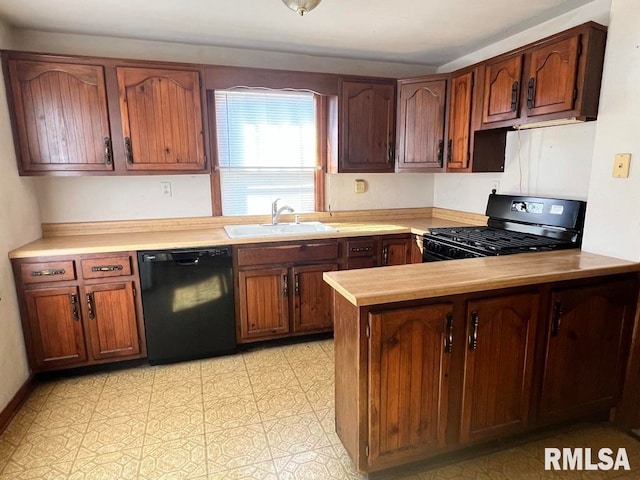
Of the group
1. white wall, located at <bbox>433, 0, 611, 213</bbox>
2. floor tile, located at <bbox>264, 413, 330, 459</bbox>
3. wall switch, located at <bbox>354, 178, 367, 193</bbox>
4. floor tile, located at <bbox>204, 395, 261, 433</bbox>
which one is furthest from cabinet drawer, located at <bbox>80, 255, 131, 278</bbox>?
A: white wall, located at <bbox>433, 0, 611, 213</bbox>

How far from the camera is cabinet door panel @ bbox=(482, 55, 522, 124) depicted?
94.5 inches

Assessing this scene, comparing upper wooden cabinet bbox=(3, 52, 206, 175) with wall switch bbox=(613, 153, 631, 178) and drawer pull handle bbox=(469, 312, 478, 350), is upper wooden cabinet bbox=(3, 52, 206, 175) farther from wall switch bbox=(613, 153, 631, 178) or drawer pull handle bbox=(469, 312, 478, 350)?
wall switch bbox=(613, 153, 631, 178)

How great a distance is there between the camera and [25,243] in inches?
100

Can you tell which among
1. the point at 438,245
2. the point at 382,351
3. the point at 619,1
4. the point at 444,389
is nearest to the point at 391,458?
the point at 444,389

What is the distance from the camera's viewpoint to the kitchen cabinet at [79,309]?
241 centimetres

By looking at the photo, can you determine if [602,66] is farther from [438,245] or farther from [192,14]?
[192,14]

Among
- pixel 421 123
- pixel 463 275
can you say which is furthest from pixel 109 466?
pixel 421 123

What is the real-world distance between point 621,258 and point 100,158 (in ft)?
10.5

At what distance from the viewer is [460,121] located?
2.91 metres

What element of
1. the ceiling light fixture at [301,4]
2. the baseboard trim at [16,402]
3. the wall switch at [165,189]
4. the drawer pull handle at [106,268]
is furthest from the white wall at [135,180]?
the ceiling light fixture at [301,4]

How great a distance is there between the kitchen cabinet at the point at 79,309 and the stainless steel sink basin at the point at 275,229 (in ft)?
2.67

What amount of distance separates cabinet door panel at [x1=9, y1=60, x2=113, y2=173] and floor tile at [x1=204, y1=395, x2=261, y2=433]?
1.78 metres

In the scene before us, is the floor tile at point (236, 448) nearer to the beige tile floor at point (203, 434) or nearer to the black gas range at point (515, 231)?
the beige tile floor at point (203, 434)

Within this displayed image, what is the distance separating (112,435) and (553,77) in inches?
122
